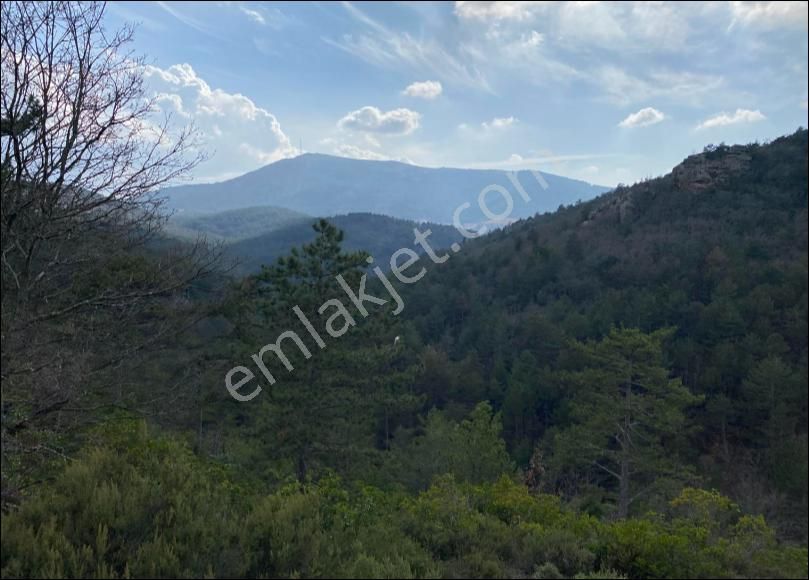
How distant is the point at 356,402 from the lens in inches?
575

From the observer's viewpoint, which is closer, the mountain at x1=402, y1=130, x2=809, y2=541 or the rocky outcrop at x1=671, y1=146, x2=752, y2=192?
the mountain at x1=402, y1=130, x2=809, y2=541

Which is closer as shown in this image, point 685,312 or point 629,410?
point 629,410

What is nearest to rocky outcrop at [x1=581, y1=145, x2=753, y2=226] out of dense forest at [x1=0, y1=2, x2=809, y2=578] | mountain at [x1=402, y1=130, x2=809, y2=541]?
mountain at [x1=402, y1=130, x2=809, y2=541]

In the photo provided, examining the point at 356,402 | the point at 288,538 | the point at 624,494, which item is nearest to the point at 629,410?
the point at 624,494

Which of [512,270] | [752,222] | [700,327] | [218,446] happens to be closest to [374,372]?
[218,446]

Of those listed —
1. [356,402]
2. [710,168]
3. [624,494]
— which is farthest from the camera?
[710,168]

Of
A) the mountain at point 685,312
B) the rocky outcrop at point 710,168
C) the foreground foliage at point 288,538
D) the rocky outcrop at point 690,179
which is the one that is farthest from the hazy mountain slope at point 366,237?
the foreground foliage at point 288,538

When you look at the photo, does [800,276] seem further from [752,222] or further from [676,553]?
[676,553]

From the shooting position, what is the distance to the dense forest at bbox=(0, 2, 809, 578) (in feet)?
12.0

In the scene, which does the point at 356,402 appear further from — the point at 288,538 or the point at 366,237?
the point at 366,237

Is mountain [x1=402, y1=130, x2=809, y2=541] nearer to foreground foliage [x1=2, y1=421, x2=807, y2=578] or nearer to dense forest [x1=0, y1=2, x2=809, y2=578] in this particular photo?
dense forest [x1=0, y1=2, x2=809, y2=578]

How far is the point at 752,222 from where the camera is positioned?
34.9m

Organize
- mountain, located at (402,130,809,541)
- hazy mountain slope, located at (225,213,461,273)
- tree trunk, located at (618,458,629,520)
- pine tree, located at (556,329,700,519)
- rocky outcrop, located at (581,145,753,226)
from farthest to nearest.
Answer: hazy mountain slope, located at (225,213,461,273), rocky outcrop, located at (581,145,753,226), mountain, located at (402,130,809,541), pine tree, located at (556,329,700,519), tree trunk, located at (618,458,629,520)

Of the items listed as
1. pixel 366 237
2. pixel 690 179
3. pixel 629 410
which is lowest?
pixel 629 410
